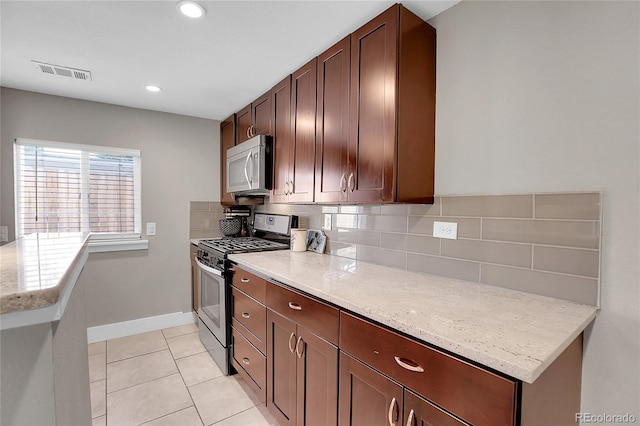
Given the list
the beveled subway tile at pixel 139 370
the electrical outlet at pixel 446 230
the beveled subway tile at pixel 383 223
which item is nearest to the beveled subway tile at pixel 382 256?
the beveled subway tile at pixel 383 223

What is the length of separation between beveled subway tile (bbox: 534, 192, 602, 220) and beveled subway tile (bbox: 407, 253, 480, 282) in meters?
0.38

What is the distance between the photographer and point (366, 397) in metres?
1.13

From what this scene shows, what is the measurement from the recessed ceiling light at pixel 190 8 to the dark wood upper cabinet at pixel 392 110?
804 millimetres

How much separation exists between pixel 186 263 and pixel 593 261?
338cm

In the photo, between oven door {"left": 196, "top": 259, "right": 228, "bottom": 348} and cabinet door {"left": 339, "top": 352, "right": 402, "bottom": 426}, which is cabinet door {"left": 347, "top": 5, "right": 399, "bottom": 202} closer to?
cabinet door {"left": 339, "top": 352, "right": 402, "bottom": 426}

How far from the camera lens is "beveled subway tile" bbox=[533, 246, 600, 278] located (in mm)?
1110

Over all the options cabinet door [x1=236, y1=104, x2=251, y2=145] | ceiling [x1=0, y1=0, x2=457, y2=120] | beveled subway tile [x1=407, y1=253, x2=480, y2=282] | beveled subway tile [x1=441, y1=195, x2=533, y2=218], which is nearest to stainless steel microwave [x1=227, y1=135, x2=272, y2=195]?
cabinet door [x1=236, y1=104, x2=251, y2=145]

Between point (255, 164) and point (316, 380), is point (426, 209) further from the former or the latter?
point (255, 164)

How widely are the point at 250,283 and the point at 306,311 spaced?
0.65 m

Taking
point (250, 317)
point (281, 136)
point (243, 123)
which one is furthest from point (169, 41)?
point (250, 317)

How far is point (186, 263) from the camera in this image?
3.36m

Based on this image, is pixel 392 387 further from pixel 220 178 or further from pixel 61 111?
pixel 61 111

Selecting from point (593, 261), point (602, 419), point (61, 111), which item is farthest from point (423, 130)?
point (61, 111)

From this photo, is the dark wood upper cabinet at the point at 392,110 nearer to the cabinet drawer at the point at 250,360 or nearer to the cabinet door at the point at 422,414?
the cabinet door at the point at 422,414
